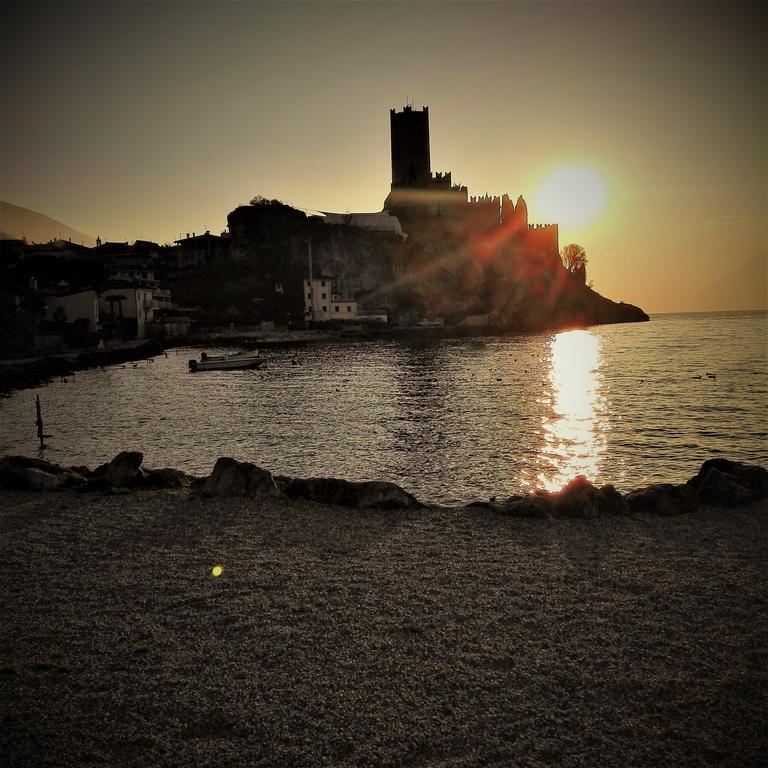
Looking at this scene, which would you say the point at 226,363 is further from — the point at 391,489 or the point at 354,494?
the point at 391,489

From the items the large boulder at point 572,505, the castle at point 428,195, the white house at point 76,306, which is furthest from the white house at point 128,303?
the large boulder at point 572,505

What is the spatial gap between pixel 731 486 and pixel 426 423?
16.7 m

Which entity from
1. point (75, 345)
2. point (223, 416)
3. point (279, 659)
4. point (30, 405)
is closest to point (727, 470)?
point (279, 659)

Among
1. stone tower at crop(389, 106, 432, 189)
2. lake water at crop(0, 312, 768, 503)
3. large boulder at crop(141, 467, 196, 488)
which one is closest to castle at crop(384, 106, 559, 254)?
stone tower at crop(389, 106, 432, 189)

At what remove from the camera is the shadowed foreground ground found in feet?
16.3

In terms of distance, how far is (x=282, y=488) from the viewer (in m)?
13.0

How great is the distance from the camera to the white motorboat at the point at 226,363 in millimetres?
59719

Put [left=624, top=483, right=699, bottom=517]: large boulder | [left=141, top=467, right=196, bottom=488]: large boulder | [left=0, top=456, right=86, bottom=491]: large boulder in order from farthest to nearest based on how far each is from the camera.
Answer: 1. [left=141, top=467, right=196, bottom=488]: large boulder
2. [left=0, top=456, right=86, bottom=491]: large boulder
3. [left=624, top=483, right=699, bottom=517]: large boulder

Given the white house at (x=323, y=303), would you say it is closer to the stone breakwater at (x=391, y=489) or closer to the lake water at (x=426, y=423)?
the lake water at (x=426, y=423)

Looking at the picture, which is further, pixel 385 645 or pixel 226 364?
pixel 226 364

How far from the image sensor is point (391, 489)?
12.1 m

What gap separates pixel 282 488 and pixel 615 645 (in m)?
8.25

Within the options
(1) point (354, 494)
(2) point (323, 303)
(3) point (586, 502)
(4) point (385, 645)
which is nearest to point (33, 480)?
(1) point (354, 494)

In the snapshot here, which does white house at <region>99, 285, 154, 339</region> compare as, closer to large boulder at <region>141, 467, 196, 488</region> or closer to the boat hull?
the boat hull
